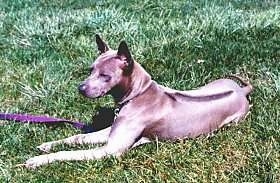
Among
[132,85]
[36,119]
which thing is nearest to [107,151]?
[132,85]

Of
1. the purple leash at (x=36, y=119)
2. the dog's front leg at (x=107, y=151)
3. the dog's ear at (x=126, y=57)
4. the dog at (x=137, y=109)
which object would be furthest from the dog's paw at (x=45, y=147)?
the dog's ear at (x=126, y=57)

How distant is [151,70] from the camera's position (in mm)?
6617

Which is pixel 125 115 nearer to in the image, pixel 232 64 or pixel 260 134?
pixel 260 134

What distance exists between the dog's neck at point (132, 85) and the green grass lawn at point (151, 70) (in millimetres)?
390

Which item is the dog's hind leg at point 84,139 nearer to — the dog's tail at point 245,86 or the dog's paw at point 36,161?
the dog's paw at point 36,161

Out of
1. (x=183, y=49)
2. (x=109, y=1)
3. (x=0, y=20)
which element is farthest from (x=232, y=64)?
(x=109, y=1)

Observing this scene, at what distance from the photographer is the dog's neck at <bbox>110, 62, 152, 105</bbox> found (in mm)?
4766

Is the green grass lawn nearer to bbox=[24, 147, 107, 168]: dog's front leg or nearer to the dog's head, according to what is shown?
bbox=[24, 147, 107, 168]: dog's front leg

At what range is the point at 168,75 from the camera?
6.36 m

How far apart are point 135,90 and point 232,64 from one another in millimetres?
2050

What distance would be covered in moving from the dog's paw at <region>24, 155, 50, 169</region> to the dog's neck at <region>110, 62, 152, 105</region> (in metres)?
0.67

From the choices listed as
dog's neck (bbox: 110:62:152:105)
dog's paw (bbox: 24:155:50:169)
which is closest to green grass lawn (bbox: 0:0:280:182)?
dog's paw (bbox: 24:155:50:169)

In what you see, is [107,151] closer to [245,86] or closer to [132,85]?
[132,85]

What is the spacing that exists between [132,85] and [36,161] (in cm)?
84
